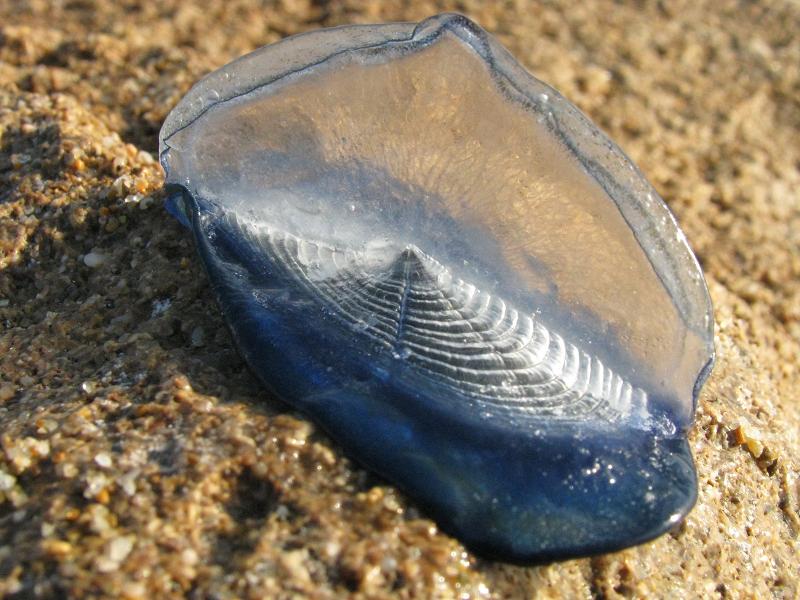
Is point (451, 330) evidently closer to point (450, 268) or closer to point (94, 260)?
point (450, 268)

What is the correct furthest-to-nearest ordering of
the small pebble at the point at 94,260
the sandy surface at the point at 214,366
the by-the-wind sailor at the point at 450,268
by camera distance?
the small pebble at the point at 94,260 < the by-the-wind sailor at the point at 450,268 < the sandy surface at the point at 214,366

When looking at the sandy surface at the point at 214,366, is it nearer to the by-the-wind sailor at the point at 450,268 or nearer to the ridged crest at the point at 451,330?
the by-the-wind sailor at the point at 450,268

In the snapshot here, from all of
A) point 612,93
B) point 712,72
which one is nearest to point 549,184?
point 612,93

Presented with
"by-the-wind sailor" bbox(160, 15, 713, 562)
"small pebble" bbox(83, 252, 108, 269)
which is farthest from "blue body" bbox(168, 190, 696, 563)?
"small pebble" bbox(83, 252, 108, 269)

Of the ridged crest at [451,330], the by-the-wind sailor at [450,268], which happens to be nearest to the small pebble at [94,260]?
the by-the-wind sailor at [450,268]

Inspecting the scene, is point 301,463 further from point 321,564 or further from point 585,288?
point 585,288
